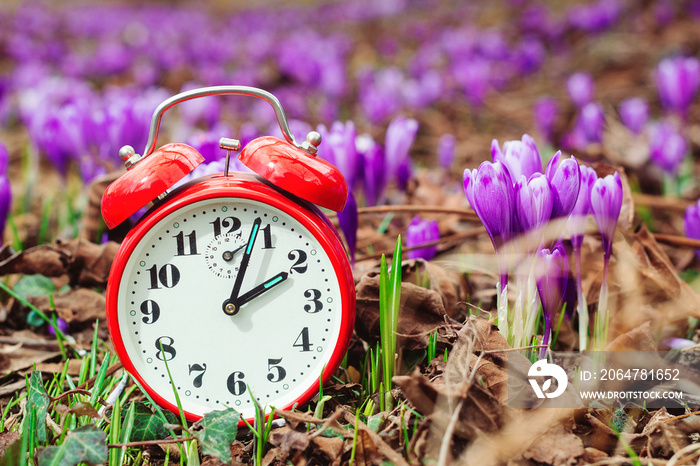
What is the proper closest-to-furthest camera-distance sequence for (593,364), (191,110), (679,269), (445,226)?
(593,364), (679,269), (445,226), (191,110)

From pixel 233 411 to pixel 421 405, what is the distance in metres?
0.41

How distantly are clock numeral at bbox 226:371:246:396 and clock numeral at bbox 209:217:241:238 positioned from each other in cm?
33

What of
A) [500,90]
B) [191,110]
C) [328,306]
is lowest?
[328,306]

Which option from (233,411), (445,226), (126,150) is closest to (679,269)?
(445,226)

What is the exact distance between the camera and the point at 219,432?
1.33m

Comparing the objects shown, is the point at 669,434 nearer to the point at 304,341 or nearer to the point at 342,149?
the point at 304,341

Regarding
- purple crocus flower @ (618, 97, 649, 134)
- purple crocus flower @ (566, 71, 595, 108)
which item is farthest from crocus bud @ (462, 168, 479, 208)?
purple crocus flower @ (566, 71, 595, 108)

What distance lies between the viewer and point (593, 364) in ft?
5.06

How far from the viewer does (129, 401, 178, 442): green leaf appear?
140 centimetres

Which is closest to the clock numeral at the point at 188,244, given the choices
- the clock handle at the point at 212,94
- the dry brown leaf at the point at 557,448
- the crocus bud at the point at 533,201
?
the clock handle at the point at 212,94

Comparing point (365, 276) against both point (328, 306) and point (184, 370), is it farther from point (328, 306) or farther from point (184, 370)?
point (184, 370)

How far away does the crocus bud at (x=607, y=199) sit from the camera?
5.00 feet

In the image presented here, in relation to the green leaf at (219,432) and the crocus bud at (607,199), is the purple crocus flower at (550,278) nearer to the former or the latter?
the crocus bud at (607,199)

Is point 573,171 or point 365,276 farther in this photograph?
point 365,276
